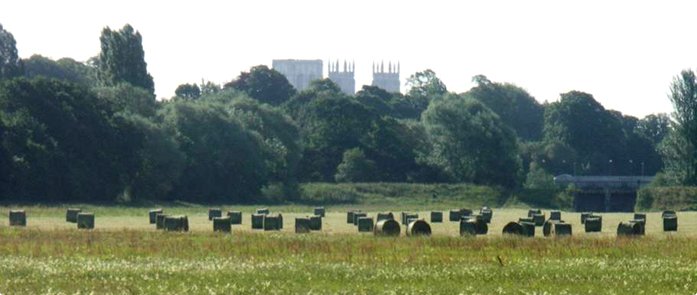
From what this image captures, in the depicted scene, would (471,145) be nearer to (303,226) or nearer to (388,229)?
(303,226)

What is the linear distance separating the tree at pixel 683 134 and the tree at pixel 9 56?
2485 inches

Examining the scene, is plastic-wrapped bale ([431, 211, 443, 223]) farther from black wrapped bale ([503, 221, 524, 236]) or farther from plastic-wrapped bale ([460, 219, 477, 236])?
black wrapped bale ([503, 221, 524, 236])

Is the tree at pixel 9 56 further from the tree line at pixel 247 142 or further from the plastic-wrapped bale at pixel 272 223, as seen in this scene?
the plastic-wrapped bale at pixel 272 223

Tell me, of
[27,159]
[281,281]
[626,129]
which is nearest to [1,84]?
[27,159]

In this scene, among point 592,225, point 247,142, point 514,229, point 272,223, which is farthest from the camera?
point 247,142

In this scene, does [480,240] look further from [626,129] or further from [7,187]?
[626,129]

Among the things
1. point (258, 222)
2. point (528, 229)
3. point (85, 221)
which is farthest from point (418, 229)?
point (85, 221)

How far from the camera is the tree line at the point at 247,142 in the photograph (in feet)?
329

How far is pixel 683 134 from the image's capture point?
128625mm

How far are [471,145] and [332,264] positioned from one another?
10009 cm

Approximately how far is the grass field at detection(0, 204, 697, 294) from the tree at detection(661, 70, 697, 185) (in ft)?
259

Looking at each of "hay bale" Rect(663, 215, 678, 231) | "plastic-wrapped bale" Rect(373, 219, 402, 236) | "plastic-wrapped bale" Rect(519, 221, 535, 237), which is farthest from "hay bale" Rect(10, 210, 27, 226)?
"hay bale" Rect(663, 215, 678, 231)

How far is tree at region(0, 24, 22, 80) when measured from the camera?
512 feet

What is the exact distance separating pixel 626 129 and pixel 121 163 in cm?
9889
